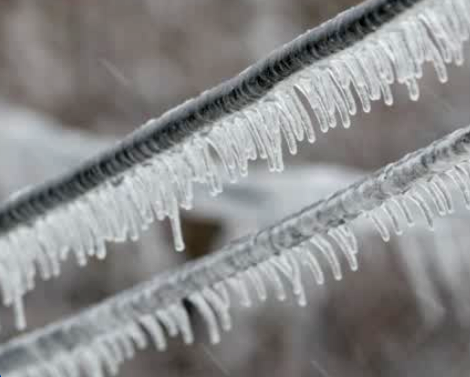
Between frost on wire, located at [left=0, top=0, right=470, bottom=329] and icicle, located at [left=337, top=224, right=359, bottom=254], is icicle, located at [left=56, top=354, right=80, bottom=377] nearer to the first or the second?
frost on wire, located at [left=0, top=0, right=470, bottom=329]

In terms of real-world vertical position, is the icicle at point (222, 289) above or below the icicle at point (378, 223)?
above

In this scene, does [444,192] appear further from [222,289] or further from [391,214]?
[222,289]

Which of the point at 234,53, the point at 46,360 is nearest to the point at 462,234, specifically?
the point at 234,53

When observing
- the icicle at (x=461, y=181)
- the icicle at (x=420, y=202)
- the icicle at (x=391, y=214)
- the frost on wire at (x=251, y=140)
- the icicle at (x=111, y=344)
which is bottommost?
the icicle at (x=461, y=181)

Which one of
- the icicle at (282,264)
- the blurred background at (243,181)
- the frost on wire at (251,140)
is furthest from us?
the blurred background at (243,181)

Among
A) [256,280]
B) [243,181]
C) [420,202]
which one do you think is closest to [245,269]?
[256,280]

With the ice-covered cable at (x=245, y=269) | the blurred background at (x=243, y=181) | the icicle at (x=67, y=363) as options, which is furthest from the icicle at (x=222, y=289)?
the blurred background at (x=243, y=181)

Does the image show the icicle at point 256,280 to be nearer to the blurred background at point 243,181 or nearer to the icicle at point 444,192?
the icicle at point 444,192

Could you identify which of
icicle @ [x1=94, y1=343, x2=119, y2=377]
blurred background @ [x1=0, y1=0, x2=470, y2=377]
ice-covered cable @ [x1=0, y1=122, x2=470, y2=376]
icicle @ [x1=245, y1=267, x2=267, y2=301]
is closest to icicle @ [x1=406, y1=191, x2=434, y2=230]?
ice-covered cable @ [x1=0, y1=122, x2=470, y2=376]
